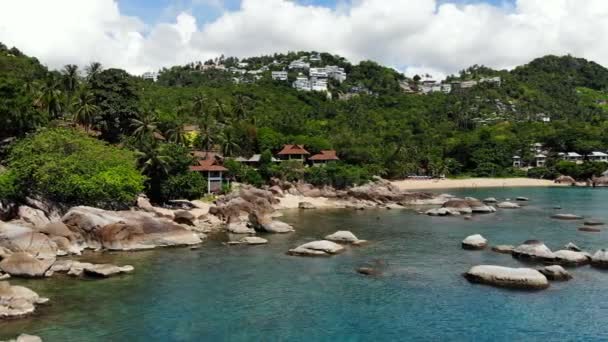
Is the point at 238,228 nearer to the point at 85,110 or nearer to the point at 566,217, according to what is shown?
the point at 85,110

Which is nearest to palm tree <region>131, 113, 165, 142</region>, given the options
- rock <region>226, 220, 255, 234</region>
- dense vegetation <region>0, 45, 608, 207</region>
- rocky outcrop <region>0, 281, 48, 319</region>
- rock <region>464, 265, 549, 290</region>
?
dense vegetation <region>0, 45, 608, 207</region>

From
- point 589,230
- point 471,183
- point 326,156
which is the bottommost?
point 589,230

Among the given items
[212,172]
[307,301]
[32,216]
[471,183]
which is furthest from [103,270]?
[471,183]

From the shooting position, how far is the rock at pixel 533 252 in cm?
3850

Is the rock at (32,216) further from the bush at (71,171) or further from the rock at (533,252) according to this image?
the rock at (533,252)

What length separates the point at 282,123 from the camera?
10525 cm

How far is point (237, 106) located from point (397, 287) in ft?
254

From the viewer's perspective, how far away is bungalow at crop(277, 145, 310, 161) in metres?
92.5

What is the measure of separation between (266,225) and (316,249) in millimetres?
10730

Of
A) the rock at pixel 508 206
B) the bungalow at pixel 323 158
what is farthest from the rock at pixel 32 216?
the rock at pixel 508 206

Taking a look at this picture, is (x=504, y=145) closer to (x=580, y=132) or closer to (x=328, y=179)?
(x=580, y=132)

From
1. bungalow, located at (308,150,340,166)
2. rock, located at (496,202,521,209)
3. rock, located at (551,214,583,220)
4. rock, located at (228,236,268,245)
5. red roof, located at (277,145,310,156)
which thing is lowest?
rock, located at (228,236,268,245)

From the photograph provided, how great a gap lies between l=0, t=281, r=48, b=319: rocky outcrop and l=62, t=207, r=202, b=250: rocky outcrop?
1315 cm

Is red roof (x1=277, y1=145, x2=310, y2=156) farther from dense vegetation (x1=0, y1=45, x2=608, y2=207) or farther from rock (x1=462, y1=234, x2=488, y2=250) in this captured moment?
rock (x1=462, y1=234, x2=488, y2=250)
